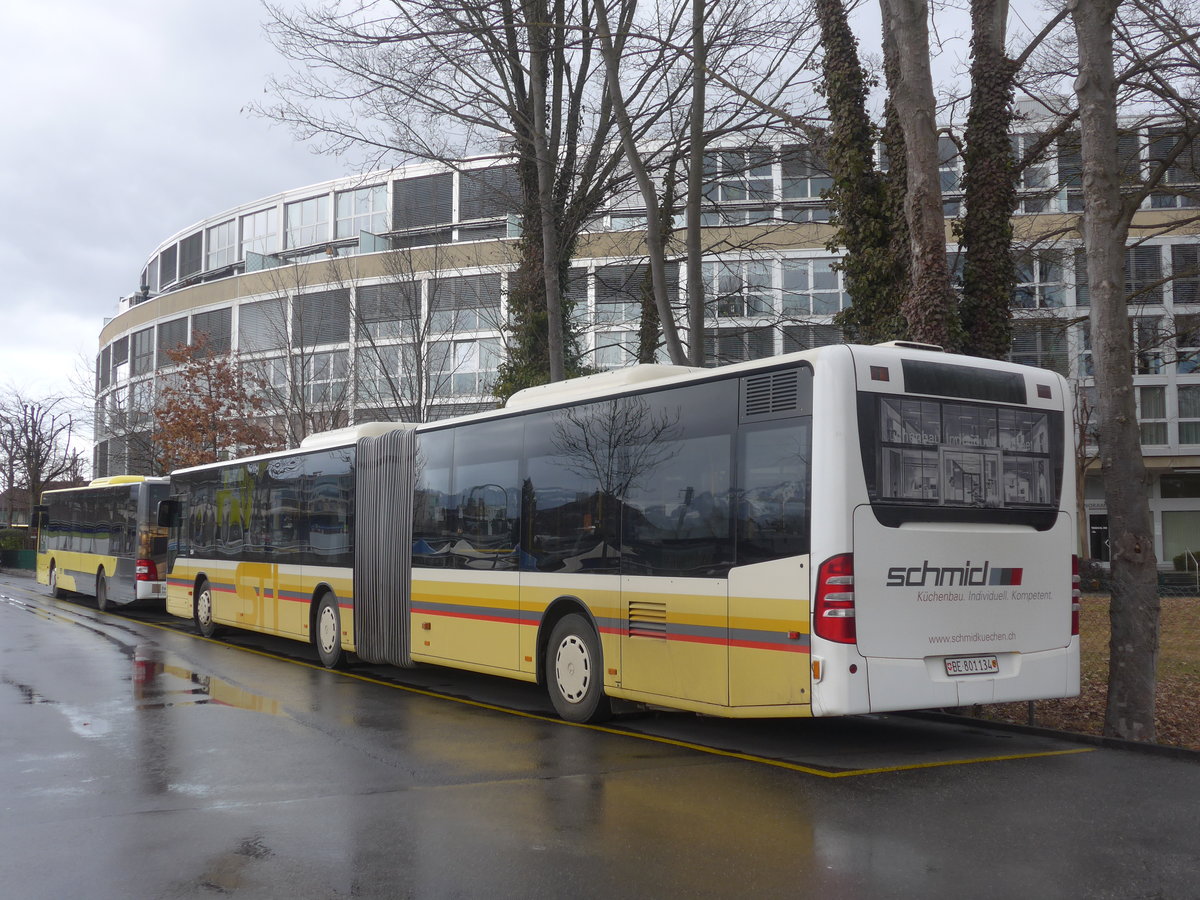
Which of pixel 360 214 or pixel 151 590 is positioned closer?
pixel 151 590

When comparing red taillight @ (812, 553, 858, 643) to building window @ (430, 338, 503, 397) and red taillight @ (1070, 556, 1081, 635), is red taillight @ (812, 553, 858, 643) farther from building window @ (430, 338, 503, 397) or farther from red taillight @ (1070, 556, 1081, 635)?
building window @ (430, 338, 503, 397)

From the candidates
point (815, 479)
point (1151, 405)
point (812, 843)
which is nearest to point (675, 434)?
point (815, 479)

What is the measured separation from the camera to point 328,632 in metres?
15.9

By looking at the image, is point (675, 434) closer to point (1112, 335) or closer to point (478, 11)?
point (1112, 335)

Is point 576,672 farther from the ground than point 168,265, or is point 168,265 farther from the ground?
point 168,265

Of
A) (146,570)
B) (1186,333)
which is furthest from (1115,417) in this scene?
(146,570)

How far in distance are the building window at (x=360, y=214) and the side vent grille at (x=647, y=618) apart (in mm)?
42592

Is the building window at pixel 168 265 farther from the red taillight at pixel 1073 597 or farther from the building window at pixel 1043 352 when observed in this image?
the red taillight at pixel 1073 597

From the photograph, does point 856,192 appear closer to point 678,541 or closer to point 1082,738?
point 678,541

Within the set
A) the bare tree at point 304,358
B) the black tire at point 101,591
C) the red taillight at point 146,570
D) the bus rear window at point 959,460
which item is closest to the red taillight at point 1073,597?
the bus rear window at point 959,460

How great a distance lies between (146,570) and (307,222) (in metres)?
31.3

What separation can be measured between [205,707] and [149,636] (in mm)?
9757

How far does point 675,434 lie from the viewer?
32.0ft

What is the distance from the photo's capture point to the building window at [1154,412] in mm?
44750
